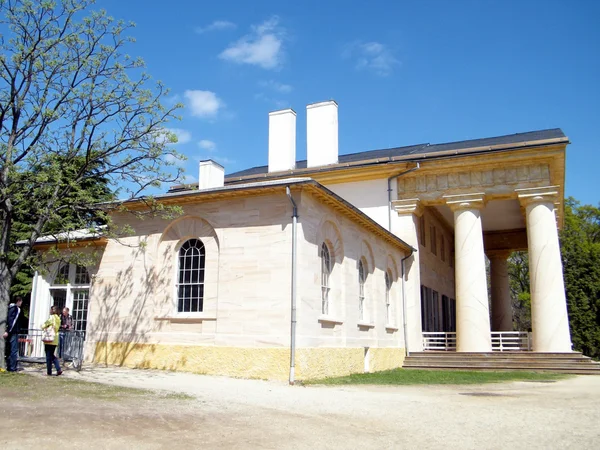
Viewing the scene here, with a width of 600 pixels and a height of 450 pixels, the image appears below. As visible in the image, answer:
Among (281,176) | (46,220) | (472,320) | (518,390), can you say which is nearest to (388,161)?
(281,176)

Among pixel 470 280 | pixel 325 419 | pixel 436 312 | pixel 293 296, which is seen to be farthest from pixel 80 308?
pixel 436 312

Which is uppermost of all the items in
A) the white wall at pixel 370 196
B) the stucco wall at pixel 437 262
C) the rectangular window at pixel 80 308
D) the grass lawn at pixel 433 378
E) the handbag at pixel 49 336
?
the white wall at pixel 370 196

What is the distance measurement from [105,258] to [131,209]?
166cm

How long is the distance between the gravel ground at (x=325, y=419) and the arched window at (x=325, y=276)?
354 cm

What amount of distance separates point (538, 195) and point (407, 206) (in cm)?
504

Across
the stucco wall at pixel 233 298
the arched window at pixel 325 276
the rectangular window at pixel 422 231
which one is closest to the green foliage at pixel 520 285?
the rectangular window at pixel 422 231

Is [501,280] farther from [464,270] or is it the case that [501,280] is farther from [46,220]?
[46,220]

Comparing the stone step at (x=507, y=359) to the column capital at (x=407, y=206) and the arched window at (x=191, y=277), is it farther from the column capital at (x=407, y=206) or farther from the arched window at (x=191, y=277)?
the arched window at (x=191, y=277)

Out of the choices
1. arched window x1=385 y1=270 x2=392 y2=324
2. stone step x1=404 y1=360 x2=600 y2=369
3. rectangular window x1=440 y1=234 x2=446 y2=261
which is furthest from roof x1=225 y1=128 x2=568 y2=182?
stone step x1=404 y1=360 x2=600 y2=369

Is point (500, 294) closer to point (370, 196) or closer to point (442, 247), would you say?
point (442, 247)

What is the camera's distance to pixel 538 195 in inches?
883

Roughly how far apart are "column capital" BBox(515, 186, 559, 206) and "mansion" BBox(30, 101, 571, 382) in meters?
0.05

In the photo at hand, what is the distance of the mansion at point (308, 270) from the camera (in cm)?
1434

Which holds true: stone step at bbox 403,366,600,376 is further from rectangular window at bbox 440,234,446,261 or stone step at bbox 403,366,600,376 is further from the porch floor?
rectangular window at bbox 440,234,446,261
